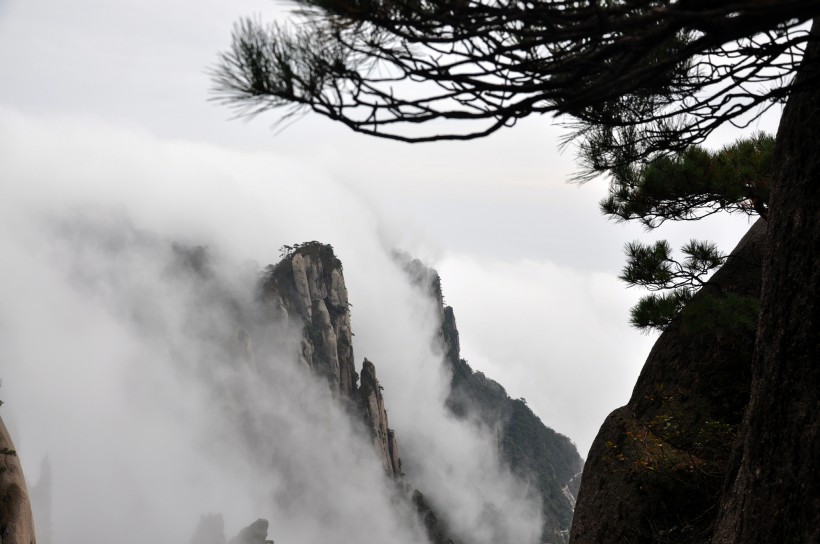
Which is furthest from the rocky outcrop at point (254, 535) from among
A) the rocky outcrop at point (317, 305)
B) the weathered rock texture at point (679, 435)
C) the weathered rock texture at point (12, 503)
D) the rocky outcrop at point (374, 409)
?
the weathered rock texture at point (679, 435)

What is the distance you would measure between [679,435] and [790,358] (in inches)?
143

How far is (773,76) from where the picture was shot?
14.0 ft

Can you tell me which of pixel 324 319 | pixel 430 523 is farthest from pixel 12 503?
pixel 430 523

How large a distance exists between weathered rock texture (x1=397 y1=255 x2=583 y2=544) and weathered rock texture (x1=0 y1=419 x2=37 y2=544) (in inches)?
2899

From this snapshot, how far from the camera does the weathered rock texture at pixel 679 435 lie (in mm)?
6805

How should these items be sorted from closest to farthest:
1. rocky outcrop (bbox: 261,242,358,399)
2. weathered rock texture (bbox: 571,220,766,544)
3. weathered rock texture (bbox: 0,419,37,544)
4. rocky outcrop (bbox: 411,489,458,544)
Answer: weathered rock texture (bbox: 571,220,766,544) < weathered rock texture (bbox: 0,419,37,544) < rocky outcrop (bbox: 261,242,358,399) < rocky outcrop (bbox: 411,489,458,544)

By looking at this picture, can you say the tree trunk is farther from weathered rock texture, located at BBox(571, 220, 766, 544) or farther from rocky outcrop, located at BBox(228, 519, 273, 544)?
rocky outcrop, located at BBox(228, 519, 273, 544)

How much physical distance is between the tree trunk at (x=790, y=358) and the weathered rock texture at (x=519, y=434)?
80261 millimetres

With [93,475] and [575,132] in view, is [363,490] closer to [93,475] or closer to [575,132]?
[93,475]

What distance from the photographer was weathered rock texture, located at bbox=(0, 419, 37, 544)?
13.1 meters

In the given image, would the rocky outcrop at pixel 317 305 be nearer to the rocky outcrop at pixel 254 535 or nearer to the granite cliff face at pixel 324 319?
the granite cliff face at pixel 324 319

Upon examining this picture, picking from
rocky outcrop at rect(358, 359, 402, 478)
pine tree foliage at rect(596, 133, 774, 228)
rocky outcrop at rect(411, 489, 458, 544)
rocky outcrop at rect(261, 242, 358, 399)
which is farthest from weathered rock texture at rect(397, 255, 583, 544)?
pine tree foliage at rect(596, 133, 774, 228)

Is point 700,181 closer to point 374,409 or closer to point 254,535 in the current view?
point 254,535

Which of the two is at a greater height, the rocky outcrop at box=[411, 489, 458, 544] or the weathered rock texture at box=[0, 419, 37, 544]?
the weathered rock texture at box=[0, 419, 37, 544]
